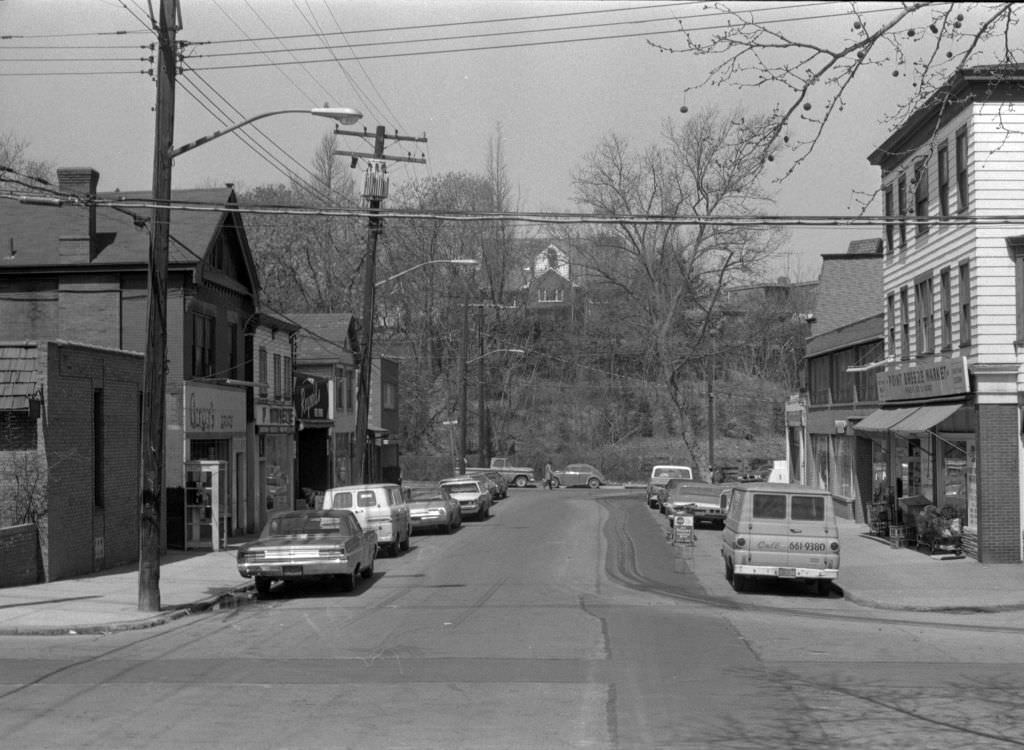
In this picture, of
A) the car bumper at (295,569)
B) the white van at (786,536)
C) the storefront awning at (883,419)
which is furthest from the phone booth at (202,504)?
the storefront awning at (883,419)

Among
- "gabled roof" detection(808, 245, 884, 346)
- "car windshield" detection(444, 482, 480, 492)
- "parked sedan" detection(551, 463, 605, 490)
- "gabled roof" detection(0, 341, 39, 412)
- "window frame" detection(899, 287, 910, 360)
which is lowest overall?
"parked sedan" detection(551, 463, 605, 490)

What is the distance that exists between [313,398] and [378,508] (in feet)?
54.3

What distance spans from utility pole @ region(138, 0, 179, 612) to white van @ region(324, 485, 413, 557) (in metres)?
10.5

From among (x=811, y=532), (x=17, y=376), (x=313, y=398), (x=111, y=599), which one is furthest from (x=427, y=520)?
(x=111, y=599)

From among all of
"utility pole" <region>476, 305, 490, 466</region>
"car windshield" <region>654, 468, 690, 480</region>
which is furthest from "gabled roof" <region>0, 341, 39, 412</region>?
"utility pole" <region>476, 305, 490, 466</region>

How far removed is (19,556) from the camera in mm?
21656

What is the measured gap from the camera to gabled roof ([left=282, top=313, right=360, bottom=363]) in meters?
48.8

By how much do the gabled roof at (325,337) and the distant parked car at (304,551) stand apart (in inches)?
1025

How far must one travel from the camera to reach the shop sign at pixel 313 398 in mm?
44478

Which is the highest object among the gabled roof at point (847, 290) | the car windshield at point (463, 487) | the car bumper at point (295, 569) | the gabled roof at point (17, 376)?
the gabled roof at point (847, 290)

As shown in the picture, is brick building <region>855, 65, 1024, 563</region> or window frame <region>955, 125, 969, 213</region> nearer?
brick building <region>855, 65, 1024, 563</region>

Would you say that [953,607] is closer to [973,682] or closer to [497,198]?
[973,682]

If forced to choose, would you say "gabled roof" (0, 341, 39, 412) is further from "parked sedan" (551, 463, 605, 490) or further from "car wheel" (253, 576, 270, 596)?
"parked sedan" (551, 463, 605, 490)

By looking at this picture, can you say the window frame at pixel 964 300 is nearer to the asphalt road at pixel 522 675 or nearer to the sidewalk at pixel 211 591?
the sidewalk at pixel 211 591
